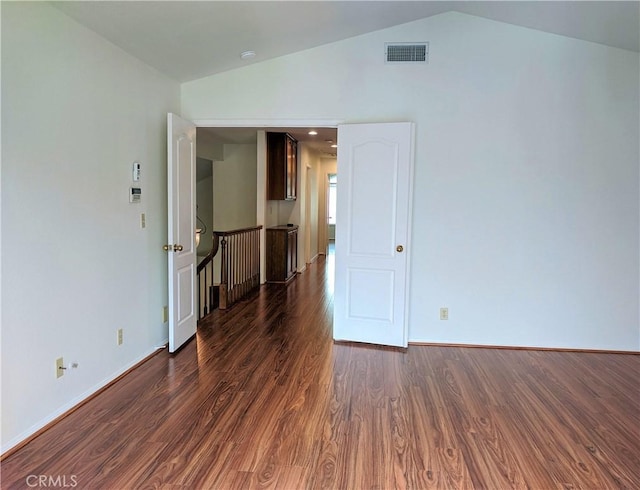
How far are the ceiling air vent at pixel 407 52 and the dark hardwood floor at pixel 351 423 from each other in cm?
266

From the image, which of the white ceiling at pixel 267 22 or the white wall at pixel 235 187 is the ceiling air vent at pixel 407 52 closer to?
the white ceiling at pixel 267 22

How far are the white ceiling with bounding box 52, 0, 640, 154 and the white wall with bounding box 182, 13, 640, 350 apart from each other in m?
0.16

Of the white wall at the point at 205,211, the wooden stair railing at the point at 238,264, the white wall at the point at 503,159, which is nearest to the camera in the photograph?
the white wall at the point at 503,159

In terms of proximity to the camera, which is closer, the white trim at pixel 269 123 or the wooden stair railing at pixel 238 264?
the white trim at pixel 269 123

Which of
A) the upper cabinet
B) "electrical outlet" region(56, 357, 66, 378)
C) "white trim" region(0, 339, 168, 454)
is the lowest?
"white trim" region(0, 339, 168, 454)

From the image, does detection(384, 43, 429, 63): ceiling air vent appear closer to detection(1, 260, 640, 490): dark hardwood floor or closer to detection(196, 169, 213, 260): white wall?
detection(1, 260, 640, 490): dark hardwood floor

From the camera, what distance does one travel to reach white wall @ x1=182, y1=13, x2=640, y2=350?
3658 millimetres

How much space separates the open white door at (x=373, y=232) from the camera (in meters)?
3.72

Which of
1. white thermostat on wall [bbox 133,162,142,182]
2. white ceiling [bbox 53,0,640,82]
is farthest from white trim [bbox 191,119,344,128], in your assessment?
white thermostat on wall [bbox 133,162,142,182]

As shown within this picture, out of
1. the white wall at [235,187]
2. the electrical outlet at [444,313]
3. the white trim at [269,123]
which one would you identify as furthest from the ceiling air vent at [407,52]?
the white wall at [235,187]

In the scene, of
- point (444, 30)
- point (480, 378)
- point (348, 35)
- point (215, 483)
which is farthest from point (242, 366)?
point (444, 30)

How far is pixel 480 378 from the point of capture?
3.17 metres

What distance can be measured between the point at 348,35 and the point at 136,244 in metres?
2.58

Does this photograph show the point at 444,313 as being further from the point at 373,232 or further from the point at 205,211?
the point at 205,211
